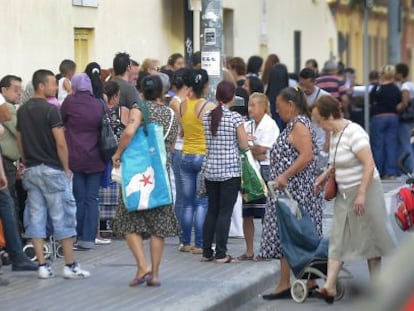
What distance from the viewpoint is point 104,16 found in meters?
18.1

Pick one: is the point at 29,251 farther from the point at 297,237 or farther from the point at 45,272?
the point at 297,237

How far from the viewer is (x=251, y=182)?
10.9 m

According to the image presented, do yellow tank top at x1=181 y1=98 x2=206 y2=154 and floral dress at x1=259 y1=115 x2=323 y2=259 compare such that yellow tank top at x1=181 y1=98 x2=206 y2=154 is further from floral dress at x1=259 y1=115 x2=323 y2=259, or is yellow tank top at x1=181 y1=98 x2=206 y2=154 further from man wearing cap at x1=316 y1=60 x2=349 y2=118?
man wearing cap at x1=316 y1=60 x2=349 y2=118

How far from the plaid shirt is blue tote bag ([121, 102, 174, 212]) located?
1377 millimetres

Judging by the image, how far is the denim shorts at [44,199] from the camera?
372 inches

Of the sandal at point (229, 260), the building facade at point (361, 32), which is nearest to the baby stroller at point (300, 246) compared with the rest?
the sandal at point (229, 260)

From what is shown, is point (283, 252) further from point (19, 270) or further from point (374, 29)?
point (374, 29)

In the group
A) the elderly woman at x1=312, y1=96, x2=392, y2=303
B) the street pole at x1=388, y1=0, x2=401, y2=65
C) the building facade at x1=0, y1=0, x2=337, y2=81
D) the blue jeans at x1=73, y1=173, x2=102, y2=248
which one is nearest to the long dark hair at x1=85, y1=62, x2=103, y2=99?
the blue jeans at x1=73, y1=173, x2=102, y2=248

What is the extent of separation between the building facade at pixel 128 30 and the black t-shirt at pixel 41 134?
16.3 ft

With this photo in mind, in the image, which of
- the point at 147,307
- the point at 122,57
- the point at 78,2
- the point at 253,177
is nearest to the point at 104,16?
the point at 78,2

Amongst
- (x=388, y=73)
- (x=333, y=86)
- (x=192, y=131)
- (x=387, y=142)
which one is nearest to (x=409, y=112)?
(x=387, y=142)

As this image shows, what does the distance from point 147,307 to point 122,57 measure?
16.2 feet

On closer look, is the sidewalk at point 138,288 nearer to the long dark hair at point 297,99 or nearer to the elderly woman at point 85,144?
the elderly woman at point 85,144


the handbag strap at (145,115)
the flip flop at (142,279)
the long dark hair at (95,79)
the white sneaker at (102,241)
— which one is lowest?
the white sneaker at (102,241)
